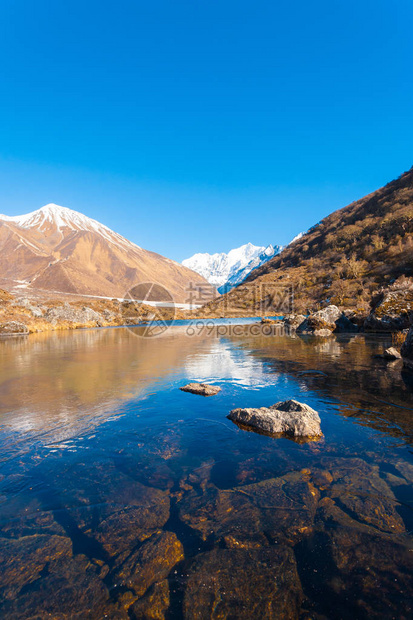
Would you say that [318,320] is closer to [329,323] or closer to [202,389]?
[329,323]

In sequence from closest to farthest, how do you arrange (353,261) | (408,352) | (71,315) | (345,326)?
1. (408,352)
2. (345,326)
3. (71,315)
4. (353,261)

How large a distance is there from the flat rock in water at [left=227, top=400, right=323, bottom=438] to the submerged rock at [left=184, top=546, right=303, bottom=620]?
3.96 metres

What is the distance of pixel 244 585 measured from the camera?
3309 millimetres

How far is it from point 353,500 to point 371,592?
169 centimetres

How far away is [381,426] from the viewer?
7.89m

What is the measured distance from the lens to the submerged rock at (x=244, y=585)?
3.01 metres

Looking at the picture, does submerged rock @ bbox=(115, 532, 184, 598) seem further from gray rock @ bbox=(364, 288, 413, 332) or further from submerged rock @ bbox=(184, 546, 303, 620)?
gray rock @ bbox=(364, 288, 413, 332)

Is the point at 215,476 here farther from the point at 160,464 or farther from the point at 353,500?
the point at 353,500

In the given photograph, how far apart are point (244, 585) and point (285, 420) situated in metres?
4.89

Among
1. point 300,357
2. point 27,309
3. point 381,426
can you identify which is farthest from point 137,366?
point 27,309

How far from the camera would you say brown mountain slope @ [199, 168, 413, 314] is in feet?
204

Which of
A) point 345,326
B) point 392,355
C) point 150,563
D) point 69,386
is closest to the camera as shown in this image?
point 150,563

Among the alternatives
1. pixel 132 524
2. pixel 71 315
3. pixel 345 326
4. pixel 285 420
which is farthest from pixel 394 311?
pixel 71 315

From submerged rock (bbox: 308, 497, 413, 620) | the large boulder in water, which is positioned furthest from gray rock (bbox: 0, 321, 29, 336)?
submerged rock (bbox: 308, 497, 413, 620)
